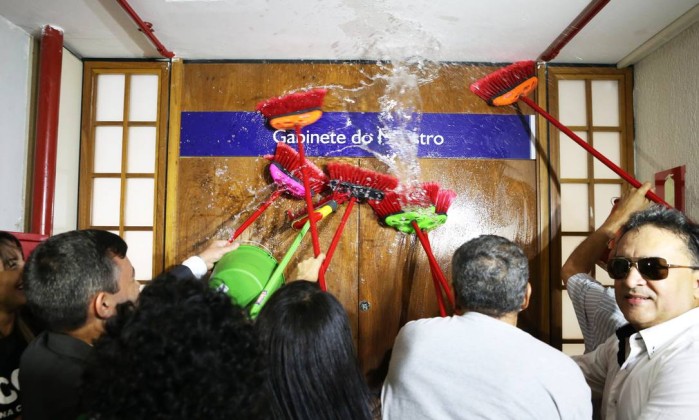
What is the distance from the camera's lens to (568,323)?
7.85 feet

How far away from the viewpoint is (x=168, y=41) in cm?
224

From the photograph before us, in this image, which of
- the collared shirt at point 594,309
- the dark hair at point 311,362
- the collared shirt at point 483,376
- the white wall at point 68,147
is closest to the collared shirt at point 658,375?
the collared shirt at point 483,376

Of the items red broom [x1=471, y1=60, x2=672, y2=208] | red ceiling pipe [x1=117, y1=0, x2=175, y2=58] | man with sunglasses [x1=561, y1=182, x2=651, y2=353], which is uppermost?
red ceiling pipe [x1=117, y1=0, x2=175, y2=58]

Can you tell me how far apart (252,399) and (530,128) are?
217 centimetres

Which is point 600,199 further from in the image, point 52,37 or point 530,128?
point 52,37

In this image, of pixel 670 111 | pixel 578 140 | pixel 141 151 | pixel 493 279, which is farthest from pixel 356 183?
pixel 670 111

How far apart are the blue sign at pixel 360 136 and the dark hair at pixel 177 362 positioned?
5.93ft

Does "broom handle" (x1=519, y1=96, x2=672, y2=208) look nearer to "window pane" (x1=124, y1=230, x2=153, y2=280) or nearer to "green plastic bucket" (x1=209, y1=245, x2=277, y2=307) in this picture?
"green plastic bucket" (x1=209, y1=245, x2=277, y2=307)

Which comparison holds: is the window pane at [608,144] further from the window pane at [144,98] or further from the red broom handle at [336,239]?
the window pane at [144,98]

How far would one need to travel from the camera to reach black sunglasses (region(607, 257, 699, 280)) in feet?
3.48

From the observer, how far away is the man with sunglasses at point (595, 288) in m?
1.46

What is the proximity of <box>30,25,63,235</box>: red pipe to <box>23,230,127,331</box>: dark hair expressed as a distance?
1.25m

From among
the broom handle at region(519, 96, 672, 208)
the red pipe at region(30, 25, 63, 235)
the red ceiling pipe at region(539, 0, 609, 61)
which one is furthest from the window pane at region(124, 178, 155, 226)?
the red ceiling pipe at region(539, 0, 609, 61)

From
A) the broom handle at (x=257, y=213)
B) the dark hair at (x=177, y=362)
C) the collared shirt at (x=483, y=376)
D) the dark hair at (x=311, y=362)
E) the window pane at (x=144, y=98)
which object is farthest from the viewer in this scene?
the window pane at (x=144, y=98)
